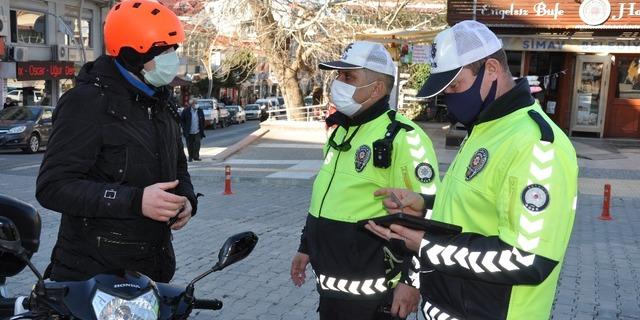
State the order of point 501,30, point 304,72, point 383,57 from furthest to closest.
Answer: point 304,72
point 501,30
point 383,57

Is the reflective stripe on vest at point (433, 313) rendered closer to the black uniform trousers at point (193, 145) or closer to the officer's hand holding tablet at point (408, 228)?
the officer's hand holding tablet at point (408, 228)

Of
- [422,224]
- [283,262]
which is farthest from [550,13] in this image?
[422,224]

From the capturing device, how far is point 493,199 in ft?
6.80

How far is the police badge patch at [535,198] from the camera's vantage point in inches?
75.4

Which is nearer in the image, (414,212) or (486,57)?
(486,57)

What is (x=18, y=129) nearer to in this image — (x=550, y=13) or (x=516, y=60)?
(x=516, y=60)

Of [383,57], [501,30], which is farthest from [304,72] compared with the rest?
[383,57]

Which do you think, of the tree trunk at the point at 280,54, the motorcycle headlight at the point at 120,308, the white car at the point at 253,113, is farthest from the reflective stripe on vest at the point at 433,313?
the white car at the point at 253,113

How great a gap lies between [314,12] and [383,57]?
18.3m

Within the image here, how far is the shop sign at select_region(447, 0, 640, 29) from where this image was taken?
16.1 metres

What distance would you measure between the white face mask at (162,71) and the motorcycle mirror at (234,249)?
78 centimetres

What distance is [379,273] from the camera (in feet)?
9.80

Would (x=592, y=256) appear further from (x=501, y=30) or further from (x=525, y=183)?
(x=501, y=30)

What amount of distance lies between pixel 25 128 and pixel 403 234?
66.7 ft
